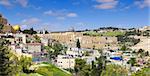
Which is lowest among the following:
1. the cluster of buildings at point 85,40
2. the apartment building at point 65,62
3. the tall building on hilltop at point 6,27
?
the apartment building at point 65,62

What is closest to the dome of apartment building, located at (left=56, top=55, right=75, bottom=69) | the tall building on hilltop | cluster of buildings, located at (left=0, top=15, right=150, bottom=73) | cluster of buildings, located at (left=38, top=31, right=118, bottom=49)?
cluster of buildings, located at (left=0, top=15, right=150, bottom=73)

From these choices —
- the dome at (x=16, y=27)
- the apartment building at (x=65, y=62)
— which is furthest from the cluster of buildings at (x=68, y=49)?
the dome at (x=16, y=27)

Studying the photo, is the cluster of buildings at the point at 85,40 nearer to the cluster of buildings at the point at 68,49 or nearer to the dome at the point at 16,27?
the cluster of buildings at the point at 68,49

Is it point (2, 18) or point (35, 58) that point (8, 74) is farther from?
point (2, 18)

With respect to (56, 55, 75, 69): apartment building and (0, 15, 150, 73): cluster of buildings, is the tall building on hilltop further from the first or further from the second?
(56, 55, 75, 69): apartment building

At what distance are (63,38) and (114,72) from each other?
27779 millimetres

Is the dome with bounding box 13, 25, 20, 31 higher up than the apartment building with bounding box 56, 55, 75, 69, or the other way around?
the dome with bounding box 13, 25, 20, 31

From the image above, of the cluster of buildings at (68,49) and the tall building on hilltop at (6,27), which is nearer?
the cluster of buildings at (68,49)

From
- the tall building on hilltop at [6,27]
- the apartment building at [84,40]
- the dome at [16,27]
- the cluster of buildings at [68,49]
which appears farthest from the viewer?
the apartment building at [84,40]

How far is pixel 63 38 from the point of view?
160 feet

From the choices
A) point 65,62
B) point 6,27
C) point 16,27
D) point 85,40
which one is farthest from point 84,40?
point 65,62

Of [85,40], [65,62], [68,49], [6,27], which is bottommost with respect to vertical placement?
[65,62]

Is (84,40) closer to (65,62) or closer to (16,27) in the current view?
(16,27)

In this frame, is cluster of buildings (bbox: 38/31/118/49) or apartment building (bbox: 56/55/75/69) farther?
cluster of buildings (bbox: 38/31/118/49)
